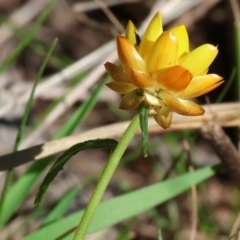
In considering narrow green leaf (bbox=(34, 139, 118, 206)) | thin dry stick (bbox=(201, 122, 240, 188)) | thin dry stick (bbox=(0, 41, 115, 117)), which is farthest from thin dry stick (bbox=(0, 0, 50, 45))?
narrow green leaf (bbox=(34, 139, 118, 206))

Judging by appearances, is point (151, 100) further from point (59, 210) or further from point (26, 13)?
point (26, 13)

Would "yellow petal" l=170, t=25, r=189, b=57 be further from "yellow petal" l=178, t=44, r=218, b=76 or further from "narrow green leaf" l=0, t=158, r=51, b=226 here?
"narrow green leaf" l=0, t=158, r=51, b=226

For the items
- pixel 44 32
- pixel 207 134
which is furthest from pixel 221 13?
pixel 207 134

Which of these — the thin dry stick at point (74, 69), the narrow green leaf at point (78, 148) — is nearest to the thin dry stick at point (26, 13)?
the thin dry stick at point (74, 69)

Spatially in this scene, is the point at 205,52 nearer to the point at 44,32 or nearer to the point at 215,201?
the point at 215,201

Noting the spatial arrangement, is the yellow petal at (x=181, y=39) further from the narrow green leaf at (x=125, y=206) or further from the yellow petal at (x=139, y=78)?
the narrow green leaf at (x=125, y=206)

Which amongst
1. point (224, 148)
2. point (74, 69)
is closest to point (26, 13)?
point (74, 69)

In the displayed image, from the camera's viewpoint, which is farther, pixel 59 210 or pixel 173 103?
pixel 59 210
